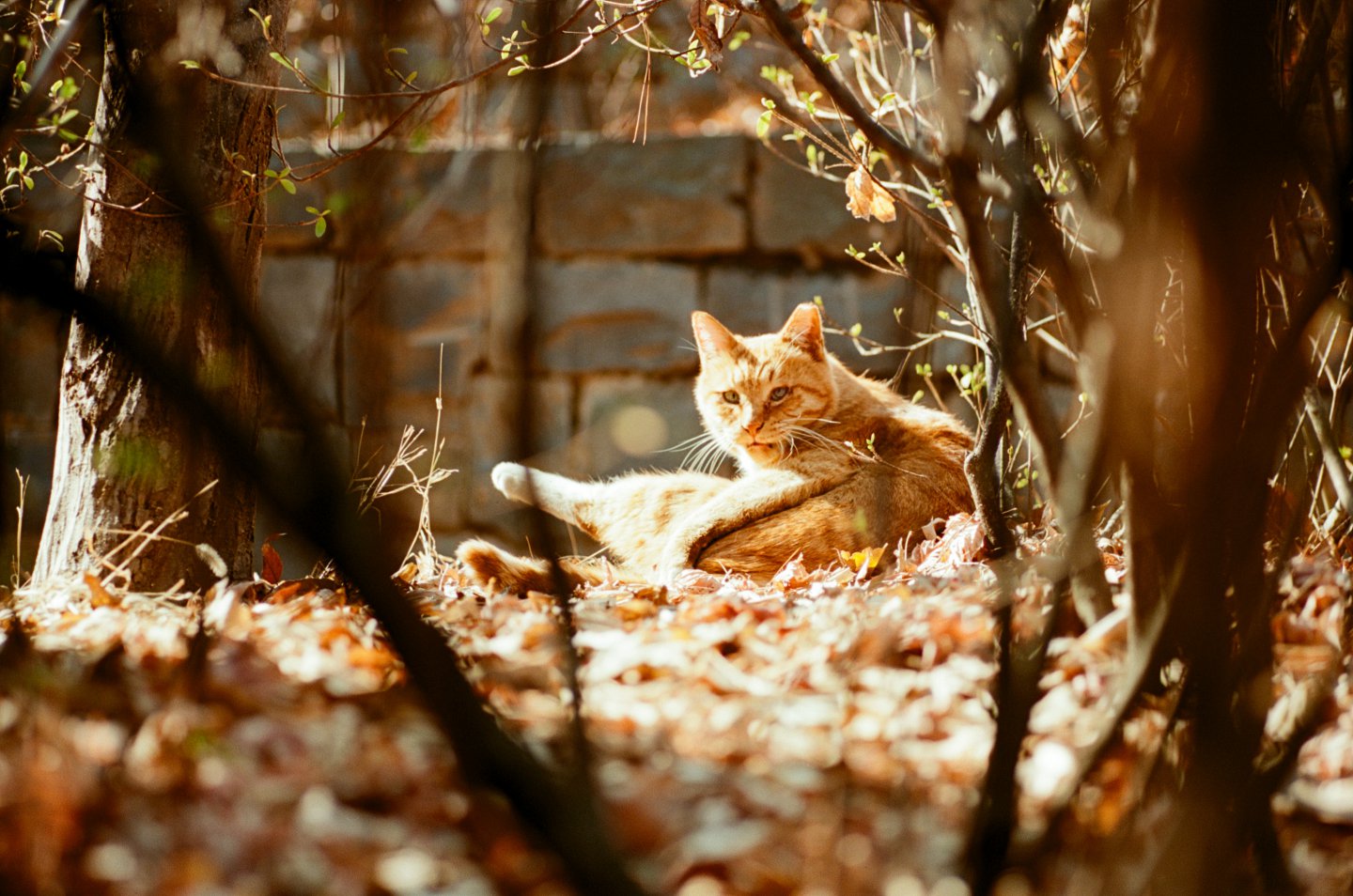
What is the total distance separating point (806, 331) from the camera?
3.96 meters

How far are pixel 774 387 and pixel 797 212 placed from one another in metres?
1.71

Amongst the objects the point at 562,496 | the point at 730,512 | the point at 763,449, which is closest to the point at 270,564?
the point at 562,496

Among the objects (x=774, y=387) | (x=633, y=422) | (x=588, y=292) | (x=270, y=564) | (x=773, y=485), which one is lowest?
(x=270, y=564)

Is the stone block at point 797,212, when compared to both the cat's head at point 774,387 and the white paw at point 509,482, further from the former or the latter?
the white paw at point 509,482

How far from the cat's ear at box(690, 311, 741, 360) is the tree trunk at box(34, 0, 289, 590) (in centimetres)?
184

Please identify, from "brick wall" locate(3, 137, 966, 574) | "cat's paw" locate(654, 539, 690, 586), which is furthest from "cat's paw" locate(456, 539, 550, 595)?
"brick wall" locate(3, 137, 966, 574)

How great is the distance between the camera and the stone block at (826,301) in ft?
17.1

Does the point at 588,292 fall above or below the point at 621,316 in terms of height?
above

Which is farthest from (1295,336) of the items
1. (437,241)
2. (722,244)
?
(437,241)

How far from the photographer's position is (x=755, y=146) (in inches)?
214

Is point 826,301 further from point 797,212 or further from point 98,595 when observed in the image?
point 98,595

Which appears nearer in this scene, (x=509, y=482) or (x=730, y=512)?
(x=730, y=512)

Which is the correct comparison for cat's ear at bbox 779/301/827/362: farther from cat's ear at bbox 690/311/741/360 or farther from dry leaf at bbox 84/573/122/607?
dry leaf at bbox 84/573/122/607

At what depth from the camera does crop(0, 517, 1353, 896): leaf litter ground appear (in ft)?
4.25
